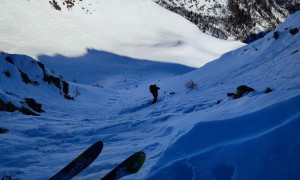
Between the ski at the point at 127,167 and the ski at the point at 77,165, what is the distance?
13.5 inches

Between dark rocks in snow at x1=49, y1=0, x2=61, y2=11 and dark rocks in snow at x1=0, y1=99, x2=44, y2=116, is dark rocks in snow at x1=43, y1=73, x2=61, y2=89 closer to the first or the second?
dark rocks in snow at x1=0, y1=99, x2=44, y2=116

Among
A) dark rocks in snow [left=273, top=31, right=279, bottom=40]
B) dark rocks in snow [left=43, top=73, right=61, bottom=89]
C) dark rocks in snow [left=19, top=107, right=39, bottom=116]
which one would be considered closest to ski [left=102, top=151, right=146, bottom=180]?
dark rocks in snow [left=19, top=107, right=39, bottom=116]

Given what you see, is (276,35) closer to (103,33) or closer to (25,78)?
(25,78)

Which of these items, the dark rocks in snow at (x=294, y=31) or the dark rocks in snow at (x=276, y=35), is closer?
the dark rocks in snow at (x=294, y=31)

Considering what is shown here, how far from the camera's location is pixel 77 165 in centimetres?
286

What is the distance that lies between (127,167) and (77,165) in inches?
18.0

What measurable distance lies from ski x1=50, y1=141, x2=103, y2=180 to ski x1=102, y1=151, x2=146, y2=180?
0.34m

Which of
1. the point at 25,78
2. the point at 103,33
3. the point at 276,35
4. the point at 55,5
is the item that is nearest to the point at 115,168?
the point at 276,35

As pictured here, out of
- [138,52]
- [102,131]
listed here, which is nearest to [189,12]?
[138,52]

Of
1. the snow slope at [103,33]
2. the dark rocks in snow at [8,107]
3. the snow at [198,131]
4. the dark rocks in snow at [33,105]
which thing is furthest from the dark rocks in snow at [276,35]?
the snow slope at [103,33]

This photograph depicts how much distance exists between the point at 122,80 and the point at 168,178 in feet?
52.4

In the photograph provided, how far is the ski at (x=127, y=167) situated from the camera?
266 centimetres

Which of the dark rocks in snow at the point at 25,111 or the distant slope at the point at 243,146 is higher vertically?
the dark rocks in snow at the point at 25,111

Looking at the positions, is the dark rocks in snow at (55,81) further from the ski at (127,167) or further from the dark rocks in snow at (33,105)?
the ski at (127,167)
